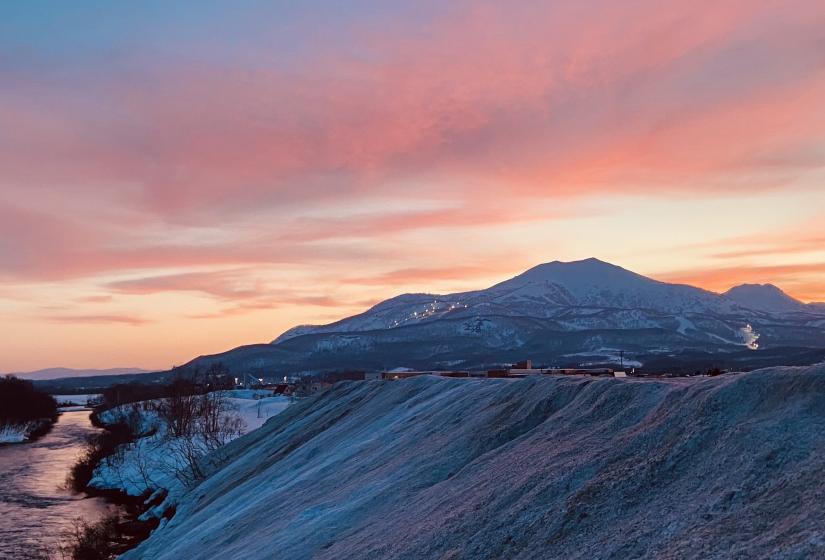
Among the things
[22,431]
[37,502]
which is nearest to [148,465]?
[37,502]

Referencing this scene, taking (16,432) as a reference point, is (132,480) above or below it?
below

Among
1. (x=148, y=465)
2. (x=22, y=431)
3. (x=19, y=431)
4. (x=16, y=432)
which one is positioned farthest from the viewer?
(x=22, y=431)

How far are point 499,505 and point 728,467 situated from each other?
4516 mm

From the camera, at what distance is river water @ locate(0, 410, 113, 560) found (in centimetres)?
4359

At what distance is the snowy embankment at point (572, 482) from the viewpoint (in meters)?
10.9

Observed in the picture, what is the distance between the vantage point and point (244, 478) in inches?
1489

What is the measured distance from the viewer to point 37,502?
56.2 meters

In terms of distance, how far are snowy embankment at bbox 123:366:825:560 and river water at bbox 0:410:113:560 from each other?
804 inches

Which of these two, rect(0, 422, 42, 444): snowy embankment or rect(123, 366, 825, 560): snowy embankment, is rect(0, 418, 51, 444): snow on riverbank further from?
rect(123, 366, 825, 560): snowy embankment

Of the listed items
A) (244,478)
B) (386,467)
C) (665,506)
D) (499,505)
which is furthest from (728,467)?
(244,478)

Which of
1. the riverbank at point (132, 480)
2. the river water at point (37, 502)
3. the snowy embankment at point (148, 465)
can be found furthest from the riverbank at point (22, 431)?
the snowy embankment at point (148, 465)

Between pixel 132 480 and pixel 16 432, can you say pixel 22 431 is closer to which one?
→ pixel 16 432

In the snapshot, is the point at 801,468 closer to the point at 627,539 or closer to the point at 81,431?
the point at 627,539

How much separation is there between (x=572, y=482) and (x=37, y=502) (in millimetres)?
52943
